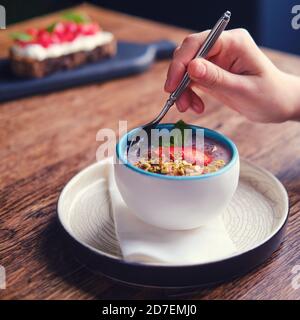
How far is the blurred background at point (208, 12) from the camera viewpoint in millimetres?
2508

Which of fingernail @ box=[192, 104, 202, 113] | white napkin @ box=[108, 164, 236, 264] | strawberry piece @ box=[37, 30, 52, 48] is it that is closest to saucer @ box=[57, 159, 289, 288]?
white napkin @ box=[108, 164, 236, 264]

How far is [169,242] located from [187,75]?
306mm

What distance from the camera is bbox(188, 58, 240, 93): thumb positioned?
0.87 metres

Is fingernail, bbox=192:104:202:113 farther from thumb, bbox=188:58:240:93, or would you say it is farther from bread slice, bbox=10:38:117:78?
bread slice, bbox=10:38:117:78

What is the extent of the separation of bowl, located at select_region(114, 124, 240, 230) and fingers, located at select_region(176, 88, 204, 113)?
0.78 ft

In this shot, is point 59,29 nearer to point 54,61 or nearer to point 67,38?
point 67,38

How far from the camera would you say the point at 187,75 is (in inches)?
36.7

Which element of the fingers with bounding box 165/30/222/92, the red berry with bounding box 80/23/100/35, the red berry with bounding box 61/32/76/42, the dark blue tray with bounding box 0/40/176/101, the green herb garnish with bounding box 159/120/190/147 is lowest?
the dark blue tray with bounding box 0/40/176/101

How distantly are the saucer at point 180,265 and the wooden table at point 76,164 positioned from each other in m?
0.02

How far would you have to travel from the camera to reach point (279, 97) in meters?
0.99

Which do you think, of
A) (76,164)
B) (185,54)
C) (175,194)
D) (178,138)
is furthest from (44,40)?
(175,194)

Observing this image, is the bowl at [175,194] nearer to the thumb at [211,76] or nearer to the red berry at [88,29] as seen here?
the thumb at [211,76]
